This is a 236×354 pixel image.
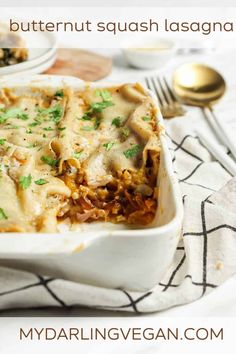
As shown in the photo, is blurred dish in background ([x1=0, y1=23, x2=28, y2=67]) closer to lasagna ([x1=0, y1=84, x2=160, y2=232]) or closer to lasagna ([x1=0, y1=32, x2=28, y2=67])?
lasagna ([x1=0, y1=32, x2=28, y2=67])

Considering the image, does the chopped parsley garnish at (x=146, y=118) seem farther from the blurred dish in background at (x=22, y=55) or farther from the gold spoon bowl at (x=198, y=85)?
the blurred dish in background at (x=22, y=55)

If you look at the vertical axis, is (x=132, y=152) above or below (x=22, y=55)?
above

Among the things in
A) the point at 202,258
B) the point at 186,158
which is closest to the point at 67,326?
the point at 202,258

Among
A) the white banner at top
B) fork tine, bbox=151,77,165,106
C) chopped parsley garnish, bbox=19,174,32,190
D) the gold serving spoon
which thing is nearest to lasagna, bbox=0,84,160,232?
chopped parsley garnish, bbox=19,174,32,190

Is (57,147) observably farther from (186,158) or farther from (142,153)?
(186,158)

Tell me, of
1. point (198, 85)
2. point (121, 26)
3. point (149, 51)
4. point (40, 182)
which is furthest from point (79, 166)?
point (121, 26)

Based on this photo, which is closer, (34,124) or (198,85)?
(34,124)

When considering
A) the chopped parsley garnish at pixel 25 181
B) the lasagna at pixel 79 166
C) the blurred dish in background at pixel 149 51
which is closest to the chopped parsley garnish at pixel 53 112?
the lasagna at pixel 79 166

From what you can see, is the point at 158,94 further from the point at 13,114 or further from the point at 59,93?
the point at 13,114
